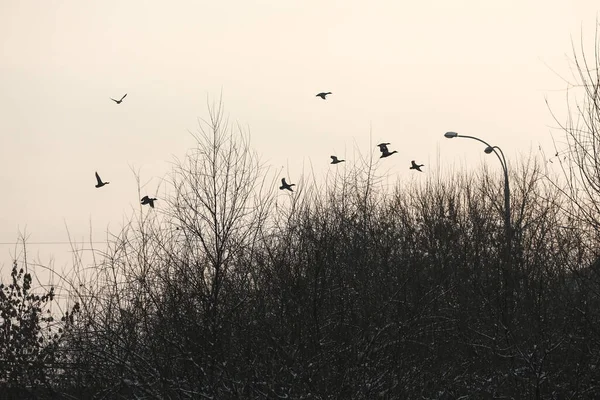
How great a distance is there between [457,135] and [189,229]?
1006 cm

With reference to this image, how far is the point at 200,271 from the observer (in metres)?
11.0

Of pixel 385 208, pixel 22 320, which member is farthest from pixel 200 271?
pixel 385 208

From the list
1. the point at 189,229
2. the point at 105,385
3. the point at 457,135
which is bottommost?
the point at 105,385

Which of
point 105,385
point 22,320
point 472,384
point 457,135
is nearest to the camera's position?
point 105,385

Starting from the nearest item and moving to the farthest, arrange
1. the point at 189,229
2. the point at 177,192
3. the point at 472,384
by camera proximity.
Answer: the point at 189,229 → the point at 177,192 → the point at 472,384

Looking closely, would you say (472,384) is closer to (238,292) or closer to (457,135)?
(238,292)

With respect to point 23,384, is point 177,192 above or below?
above

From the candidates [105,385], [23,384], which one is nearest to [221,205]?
[105,385]

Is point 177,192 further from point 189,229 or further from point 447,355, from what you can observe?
point 447,355

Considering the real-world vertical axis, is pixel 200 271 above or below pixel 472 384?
above

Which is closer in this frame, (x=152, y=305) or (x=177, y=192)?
(x=152, y=305)

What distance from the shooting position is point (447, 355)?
14.4m

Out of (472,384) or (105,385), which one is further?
(472,384)

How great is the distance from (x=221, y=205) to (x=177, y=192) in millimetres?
1009
